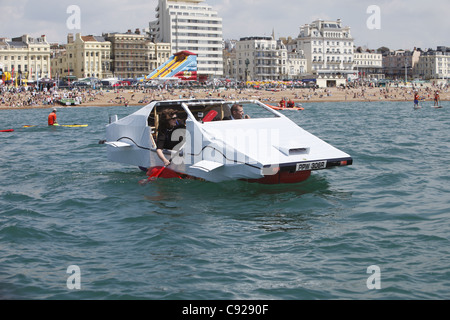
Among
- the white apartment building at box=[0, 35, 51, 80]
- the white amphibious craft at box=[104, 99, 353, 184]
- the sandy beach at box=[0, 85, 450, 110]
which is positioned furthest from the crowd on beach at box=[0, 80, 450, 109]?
the white amphibious craft at box=[104, 99, 353, 184]

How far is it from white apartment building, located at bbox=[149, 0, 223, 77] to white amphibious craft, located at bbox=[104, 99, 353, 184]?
17076 centimetres

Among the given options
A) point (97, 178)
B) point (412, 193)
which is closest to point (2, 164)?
point (97, 178)

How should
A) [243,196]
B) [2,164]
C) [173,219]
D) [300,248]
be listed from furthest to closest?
[2,164] → [243,196] → [173,219] → [300,248]

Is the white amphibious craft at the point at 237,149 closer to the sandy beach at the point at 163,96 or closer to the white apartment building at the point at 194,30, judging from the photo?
the sandy beach at the point at 163,96

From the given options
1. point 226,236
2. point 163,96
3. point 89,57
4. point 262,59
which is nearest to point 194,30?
point 262,59

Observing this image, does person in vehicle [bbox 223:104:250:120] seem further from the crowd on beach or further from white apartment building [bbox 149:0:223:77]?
white apartment building [bbox 149:0:223:77]

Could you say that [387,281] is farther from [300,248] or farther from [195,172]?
[195,172]

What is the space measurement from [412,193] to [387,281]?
6.41 meters

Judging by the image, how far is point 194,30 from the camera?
7407 inches

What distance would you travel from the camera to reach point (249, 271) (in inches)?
356

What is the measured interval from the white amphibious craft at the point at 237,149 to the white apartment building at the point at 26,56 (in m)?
154

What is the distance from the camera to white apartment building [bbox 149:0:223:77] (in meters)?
185

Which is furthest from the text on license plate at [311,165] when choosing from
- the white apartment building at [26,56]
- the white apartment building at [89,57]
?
the white apartment building at [26,56]

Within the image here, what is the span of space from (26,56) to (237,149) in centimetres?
16485
